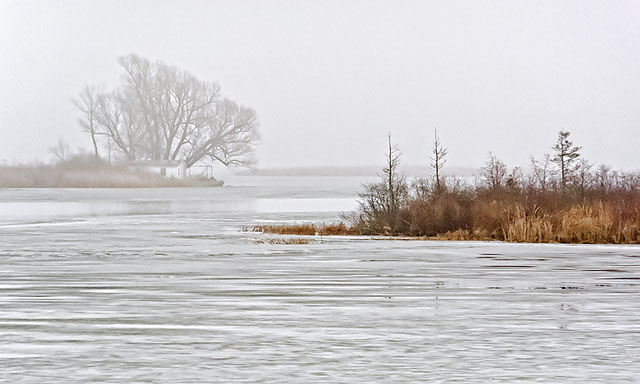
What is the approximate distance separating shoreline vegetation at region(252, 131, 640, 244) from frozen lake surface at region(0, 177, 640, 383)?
142 inches

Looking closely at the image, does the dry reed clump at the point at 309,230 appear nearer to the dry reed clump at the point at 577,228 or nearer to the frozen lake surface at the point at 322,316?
the dry reed clump at the point at 577,228

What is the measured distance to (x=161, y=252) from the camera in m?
21.2

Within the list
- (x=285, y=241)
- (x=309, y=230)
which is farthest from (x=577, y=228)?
(x=309, y=230)

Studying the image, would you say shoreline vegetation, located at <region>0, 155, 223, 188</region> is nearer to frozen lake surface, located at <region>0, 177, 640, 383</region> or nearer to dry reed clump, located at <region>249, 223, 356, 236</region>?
dry reed clump, located at <region>249, 223, 356, 236</region>

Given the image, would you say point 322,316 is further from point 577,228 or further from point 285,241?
point 577,228

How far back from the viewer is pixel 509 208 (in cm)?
2619

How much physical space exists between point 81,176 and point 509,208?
3296 inches

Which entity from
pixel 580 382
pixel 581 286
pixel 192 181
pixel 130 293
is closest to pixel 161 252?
pixel 130 293

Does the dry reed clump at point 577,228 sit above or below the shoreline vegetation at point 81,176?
below

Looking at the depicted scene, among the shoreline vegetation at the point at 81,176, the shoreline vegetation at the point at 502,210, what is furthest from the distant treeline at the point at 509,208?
the shoreline vegetation at the point at 81,176

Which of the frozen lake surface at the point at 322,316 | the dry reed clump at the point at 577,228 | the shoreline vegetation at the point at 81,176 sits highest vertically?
the shoreline vegetation at the point at 81,176

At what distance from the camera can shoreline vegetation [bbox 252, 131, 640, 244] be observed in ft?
79.3

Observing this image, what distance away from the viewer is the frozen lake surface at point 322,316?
24.6ft

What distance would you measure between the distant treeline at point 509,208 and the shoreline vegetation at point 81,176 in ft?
243
